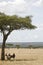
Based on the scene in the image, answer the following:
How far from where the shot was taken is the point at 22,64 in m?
29.6


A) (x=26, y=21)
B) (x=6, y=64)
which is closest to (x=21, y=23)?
(x=26, y=21)

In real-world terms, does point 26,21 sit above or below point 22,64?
above

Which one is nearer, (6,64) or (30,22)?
(6,64)

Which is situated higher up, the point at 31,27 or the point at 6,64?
the point at 31,27

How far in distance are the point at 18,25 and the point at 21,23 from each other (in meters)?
0.69

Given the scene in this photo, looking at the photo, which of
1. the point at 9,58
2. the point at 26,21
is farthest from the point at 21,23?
the point at 9,58

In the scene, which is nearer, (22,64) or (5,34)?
(22,64)

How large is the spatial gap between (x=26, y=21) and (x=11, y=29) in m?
2.11

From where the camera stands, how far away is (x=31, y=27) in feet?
123

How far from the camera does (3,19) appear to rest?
35.6m

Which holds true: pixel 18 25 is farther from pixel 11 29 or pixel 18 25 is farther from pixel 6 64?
pixel 6 64

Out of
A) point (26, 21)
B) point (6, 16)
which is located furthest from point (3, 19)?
point (26, 21)

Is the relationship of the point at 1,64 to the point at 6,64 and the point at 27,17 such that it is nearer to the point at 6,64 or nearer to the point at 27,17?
the point at 6,64

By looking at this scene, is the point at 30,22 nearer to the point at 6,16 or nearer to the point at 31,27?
the point at 31,27
